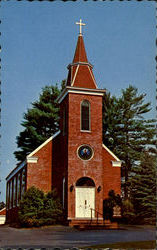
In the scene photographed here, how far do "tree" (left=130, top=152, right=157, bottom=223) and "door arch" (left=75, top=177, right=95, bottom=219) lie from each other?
552 cm

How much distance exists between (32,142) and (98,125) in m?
19.9

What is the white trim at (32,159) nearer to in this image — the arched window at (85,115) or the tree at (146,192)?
the arched window at (85,115)

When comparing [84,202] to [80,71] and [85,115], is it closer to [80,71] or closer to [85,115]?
[85,115]

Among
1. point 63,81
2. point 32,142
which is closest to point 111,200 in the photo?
point 32,142

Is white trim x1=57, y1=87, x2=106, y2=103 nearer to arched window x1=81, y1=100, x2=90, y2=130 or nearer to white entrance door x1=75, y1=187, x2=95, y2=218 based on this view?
arched window x1=81, y1=100, x2=90, y2=130

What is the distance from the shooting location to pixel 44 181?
30766 mm

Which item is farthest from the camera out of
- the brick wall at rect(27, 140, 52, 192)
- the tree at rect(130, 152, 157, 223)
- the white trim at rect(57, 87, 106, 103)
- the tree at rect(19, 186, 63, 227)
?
the tree at rect(130, 152, 157, 223)

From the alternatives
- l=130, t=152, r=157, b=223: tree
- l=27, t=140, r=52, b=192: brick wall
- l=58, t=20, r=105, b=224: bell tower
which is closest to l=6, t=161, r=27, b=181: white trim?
l=27, t=140, r=52, b=192: brick wall

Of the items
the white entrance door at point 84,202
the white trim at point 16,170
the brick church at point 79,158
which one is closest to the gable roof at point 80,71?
the brick church at point 79,158

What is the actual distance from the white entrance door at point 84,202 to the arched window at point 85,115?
4723 millimetres

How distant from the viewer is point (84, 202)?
28.7 m

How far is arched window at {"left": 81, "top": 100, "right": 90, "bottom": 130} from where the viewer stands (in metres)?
30.0

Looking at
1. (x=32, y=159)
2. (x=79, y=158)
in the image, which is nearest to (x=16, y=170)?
(x=32, y=159)

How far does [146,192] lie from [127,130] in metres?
10.1
